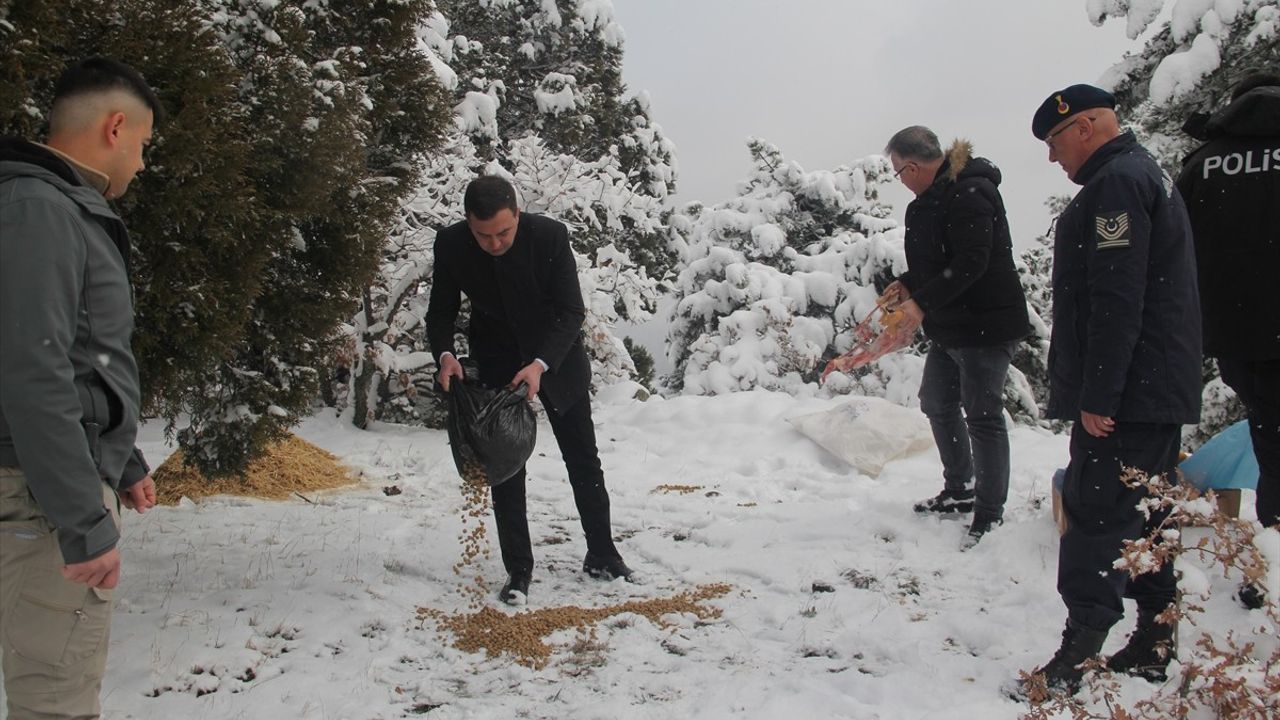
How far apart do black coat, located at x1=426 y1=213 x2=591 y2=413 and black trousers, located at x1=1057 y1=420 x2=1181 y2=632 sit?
217 cm

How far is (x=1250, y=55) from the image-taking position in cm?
804

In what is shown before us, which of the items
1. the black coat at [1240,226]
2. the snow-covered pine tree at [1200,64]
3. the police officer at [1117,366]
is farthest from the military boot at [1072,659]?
the snow-covered pine tree at [1200,64]

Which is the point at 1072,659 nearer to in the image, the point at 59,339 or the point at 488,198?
the point at 488,198

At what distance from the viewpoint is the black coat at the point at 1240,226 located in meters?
3.12

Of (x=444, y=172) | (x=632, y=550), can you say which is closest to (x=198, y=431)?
(x=632, y=550)

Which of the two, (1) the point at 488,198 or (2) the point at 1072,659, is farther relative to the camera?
(1) the point at 488,198

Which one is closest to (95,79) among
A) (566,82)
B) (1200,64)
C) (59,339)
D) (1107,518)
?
(59,339)

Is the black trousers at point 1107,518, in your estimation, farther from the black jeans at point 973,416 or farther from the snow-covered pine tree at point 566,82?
the snow-covered pine tree at point 566,82

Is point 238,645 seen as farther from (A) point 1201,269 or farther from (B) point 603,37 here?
(B) point 603,37

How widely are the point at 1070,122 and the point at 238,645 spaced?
3659mm

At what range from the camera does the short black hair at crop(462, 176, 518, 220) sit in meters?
3.67

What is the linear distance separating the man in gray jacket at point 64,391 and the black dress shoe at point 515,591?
2.10 m

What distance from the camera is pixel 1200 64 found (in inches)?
316

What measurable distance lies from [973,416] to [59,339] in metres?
3.92
